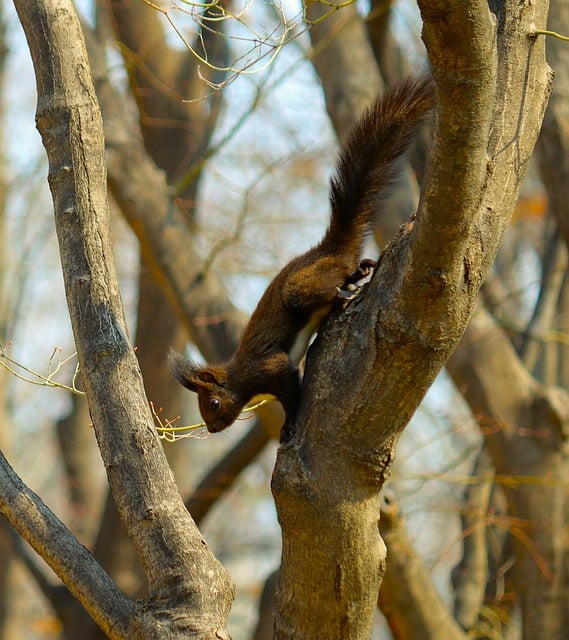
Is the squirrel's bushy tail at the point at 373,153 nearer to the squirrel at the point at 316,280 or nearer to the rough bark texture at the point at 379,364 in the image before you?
the squirrel at the point at 316,280

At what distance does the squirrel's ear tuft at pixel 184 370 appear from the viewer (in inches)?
150

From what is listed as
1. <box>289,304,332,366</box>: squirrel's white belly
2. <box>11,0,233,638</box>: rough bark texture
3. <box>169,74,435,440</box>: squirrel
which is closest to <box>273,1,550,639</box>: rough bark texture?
<box>11,0,233,638</box>: rough bark texture

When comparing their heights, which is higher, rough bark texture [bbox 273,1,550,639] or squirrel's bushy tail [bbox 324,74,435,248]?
squirrel's bushy tail [bbox 324,74,435,248]

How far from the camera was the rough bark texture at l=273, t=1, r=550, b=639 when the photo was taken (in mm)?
2115

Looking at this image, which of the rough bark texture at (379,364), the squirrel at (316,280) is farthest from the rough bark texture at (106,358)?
the squirrel at (316,280)

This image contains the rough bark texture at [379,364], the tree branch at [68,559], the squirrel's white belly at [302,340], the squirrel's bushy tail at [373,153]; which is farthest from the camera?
the squirrel's white belly at [302,340]

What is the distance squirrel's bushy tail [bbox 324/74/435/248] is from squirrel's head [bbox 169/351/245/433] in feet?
2.90

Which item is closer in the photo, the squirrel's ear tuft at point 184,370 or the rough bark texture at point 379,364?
the rough bark texture at point 379,364

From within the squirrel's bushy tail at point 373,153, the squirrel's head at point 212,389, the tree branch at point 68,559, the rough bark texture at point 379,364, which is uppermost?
the squirrel's bushy tail at point 373,153

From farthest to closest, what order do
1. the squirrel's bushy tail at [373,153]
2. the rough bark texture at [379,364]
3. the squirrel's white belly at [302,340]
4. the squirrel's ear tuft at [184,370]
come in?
the squirrel's ear tuft at [184,370], the squirrel's white belly at [302,340], the squirrel's bushy tail at [373,153], the rough bark texture at [379,364]

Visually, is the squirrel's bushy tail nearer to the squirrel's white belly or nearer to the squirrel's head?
the squirrel's white belly

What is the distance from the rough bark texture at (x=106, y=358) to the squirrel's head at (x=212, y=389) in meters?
1.35

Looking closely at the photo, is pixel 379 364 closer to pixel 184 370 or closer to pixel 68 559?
pixel 68 559

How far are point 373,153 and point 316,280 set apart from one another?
0.54 meters
